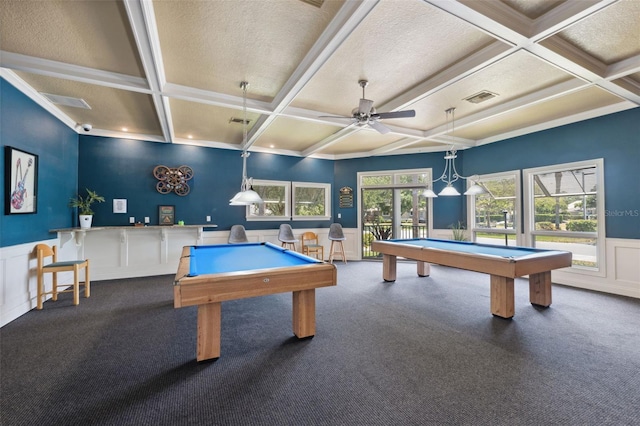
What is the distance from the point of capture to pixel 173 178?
569 cm

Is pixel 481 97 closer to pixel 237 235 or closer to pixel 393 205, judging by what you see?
pixel 393 205

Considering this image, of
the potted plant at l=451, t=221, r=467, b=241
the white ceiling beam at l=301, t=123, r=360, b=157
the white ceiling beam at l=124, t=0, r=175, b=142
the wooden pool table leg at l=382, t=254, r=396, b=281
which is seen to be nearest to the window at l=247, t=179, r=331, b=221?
the white ceiling beam at l=301, t=123, r=360, b=157

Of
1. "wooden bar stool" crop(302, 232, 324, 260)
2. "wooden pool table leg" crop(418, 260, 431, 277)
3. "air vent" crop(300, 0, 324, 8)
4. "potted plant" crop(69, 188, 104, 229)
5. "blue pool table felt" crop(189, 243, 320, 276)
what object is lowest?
"wooden pool table leg" crop(418, 260, 431, 277)

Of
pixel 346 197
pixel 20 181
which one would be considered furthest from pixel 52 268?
pixel 346 197

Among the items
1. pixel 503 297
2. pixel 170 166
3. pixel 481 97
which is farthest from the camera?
pixel 170 166

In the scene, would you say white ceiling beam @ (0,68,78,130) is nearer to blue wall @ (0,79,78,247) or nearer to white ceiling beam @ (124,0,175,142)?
blue wall @ (0,79,78,247)

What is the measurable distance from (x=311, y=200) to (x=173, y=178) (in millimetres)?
3250

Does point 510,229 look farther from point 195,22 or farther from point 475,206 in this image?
point 195,22

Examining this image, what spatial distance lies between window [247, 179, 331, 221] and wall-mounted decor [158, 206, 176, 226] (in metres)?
1.56

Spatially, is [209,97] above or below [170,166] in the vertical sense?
above

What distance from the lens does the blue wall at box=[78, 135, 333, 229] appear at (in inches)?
203

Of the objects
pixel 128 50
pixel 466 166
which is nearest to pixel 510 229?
pixel 466 166

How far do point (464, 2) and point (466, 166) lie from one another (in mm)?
5144

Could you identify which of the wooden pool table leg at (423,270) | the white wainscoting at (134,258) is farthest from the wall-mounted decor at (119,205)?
the wooden pool table leg at (423,270)
